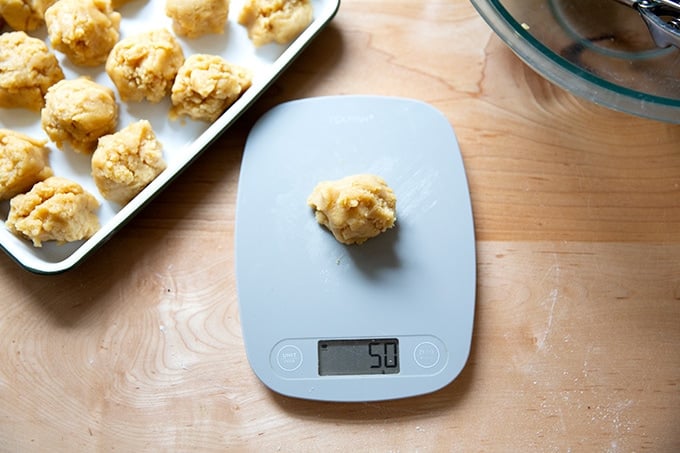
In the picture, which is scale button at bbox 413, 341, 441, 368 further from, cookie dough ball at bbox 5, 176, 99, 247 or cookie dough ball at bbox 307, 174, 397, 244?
cookie dough ball at bbox 5, 176, 99, 247

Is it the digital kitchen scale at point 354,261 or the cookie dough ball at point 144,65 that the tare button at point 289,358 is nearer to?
the digital kitchen scale at point 354,261

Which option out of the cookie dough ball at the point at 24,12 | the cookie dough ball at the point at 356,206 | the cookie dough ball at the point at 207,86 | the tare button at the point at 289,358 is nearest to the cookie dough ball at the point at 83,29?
the cookie dough ball at the point at 24,12

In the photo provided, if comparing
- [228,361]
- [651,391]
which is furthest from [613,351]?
[228,361]

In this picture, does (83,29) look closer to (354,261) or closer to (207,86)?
(207,86)

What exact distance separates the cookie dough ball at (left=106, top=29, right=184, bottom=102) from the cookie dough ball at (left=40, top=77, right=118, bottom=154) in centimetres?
4

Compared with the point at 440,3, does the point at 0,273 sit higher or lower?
lower

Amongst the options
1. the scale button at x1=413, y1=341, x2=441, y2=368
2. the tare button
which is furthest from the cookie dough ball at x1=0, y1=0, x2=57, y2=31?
the scale button at x1=413, y1=341, x2=441, y2=368

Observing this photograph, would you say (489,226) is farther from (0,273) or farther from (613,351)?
(0,273)

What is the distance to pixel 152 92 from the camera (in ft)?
3.13

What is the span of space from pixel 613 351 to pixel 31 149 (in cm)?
91

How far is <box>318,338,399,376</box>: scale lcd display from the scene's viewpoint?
0.91m

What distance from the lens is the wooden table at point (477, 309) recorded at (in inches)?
35.9

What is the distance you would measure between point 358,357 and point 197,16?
57 cm

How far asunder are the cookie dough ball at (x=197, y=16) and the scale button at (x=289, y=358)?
508 millimetres
